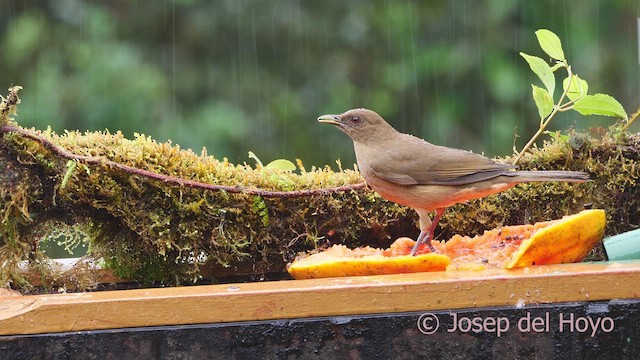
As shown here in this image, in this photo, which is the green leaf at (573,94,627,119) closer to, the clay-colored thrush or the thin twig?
the clay-colored thrush

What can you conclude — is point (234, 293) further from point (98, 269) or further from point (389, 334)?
point (98, 269)

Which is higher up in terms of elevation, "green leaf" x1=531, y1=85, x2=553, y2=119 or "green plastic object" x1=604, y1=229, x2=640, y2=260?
"green leaf" x1=531, y1=85, x2=553, y2=119

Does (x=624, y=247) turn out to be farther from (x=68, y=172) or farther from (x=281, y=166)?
(x=68, y=172)

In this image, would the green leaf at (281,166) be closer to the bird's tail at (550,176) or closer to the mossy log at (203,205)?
the mossy log at (203,205)

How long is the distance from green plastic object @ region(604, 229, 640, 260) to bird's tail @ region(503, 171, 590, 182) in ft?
0.59

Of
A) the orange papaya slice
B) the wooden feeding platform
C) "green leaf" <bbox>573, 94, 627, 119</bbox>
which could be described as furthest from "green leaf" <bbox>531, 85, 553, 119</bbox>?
the wooden feeding platform

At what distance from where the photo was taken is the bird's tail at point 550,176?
2445 millimetres

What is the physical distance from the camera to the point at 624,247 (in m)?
2.37

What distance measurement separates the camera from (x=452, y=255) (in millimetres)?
2574

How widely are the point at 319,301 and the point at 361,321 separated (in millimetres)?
100

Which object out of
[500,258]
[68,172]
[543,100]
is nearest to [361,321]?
[500,258]

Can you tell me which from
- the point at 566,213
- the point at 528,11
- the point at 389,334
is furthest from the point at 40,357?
the point at 528,11

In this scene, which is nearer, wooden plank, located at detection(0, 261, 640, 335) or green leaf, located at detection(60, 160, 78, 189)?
wooden plank, located at detection(0, 261, 640, 335)

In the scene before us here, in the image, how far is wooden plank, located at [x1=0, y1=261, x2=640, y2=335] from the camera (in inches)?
76.8
